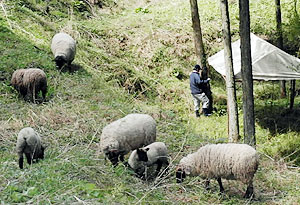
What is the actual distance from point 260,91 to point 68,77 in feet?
23.2

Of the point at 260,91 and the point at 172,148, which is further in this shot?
the point at 260,91

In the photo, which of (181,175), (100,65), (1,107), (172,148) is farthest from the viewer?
(100,65)

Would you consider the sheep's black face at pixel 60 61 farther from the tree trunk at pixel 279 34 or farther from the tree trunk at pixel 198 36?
A: the tree trunk at pixel 279 34

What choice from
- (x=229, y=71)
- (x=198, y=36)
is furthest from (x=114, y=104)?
(x=198, y=36)

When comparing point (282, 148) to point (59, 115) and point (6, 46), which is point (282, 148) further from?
point (6, 46)

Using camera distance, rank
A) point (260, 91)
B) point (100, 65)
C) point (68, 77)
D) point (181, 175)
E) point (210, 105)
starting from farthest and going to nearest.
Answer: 1. point (260, 91)
2. point (100, 65)
3. point (210, 105)
4. point (68, 77)
5. point (181, 175)

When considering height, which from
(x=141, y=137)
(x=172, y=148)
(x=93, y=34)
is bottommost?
(x=172, y=148)

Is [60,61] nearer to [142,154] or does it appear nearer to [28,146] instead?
[28,146]

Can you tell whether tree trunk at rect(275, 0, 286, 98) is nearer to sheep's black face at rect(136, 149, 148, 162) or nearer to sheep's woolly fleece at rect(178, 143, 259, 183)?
sheep's woolly fleece at rect(178, 143, 259, 183)

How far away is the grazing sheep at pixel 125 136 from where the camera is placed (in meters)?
7.33

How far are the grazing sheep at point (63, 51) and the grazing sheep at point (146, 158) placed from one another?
5.76 m

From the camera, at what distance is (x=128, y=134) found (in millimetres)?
7598

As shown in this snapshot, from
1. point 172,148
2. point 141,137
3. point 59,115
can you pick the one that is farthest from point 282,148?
point 59,115

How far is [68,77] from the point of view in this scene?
39.5ft
